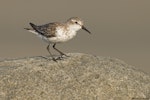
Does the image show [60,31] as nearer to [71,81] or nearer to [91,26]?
[71,81]

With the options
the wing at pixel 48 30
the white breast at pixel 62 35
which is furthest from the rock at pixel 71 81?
the wing at pixel 48 30

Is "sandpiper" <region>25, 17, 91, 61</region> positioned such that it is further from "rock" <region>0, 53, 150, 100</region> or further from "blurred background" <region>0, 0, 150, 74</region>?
"blurred background" <region>0, 0, 150, 74</region>

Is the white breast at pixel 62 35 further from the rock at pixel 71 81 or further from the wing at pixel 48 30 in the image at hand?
the rock at pixel 71 81

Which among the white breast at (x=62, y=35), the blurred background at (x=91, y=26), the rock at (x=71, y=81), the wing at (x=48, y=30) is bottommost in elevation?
the rock at (x=71, y=81)

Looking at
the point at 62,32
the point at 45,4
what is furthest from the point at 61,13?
the point at 62,32

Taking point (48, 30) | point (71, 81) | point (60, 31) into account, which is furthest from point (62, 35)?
point (71, 81)

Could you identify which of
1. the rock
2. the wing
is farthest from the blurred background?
the rock
